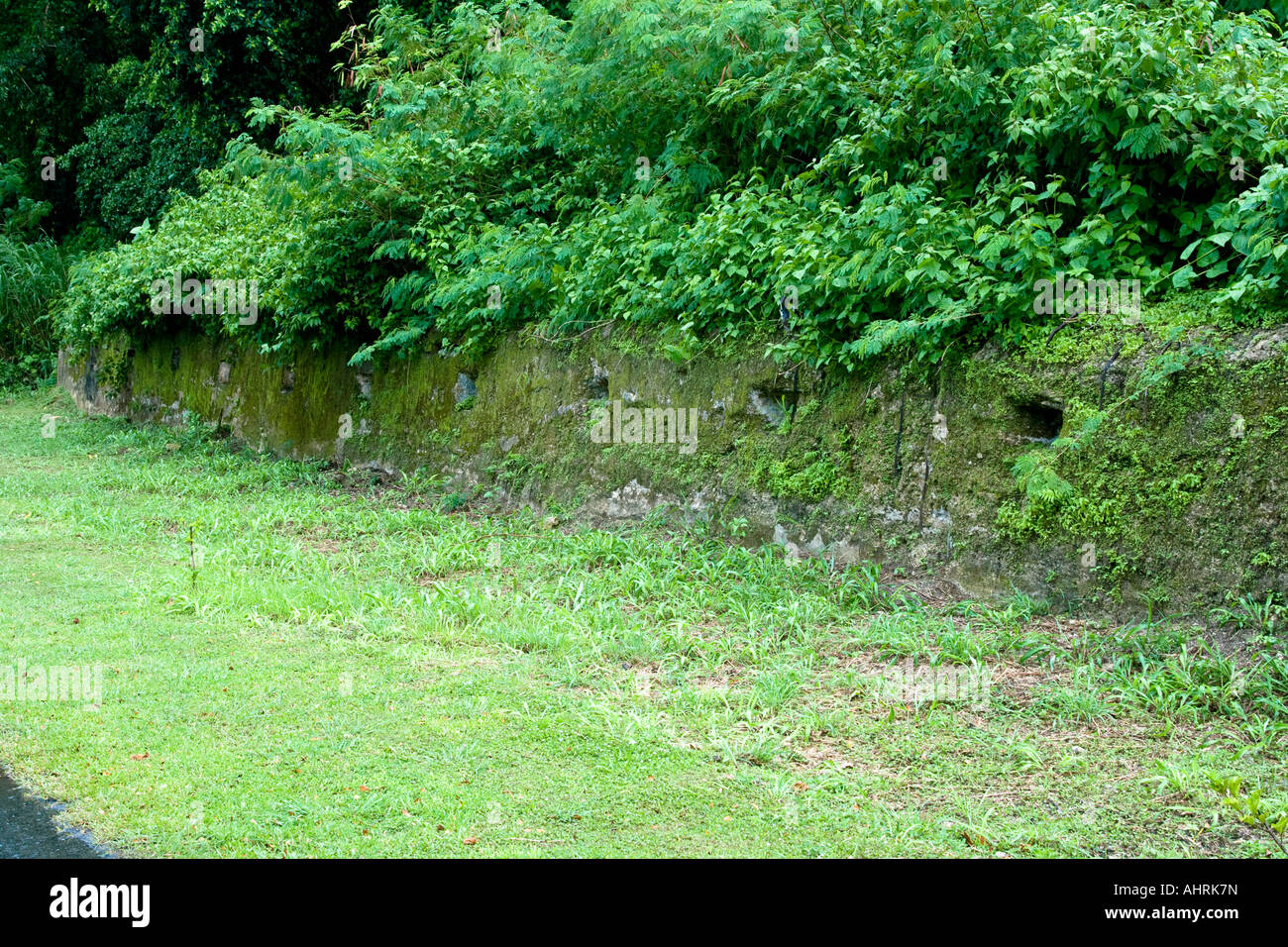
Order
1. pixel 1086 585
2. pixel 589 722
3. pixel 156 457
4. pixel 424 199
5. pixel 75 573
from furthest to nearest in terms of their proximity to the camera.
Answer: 1. pixel 156 457
2. pixel 424 199
3. pixel 75 573
4. pixel 1086 585
5. pixel 589 722

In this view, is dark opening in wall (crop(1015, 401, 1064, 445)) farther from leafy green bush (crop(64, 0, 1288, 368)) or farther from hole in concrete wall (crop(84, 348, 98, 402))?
hole in concrete wall (crop(84, 348, 98, 402))

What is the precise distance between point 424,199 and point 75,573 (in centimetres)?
531

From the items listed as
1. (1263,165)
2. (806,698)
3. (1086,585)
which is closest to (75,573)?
(806,698)

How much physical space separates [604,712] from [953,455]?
2882 millimetres

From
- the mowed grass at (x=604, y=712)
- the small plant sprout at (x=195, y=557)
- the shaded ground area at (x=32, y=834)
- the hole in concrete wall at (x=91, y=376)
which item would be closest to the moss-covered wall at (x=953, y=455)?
the mowed grass at (x=604, y=712)

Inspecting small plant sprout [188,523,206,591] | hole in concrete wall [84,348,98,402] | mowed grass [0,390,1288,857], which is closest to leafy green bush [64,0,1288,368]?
mowed grass [0,390,1288,857]

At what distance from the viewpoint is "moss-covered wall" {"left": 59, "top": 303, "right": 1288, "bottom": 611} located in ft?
17.4

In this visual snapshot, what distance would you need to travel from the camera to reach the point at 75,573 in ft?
24.1

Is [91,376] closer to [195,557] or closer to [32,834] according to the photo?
[195,557]

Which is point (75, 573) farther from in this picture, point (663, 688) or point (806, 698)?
point (806, 698)

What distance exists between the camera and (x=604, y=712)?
4.78 metres

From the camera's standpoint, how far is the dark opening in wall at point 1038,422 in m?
6.14

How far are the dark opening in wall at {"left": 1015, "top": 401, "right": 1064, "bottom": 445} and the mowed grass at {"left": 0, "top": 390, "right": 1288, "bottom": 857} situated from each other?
1037 millimetres

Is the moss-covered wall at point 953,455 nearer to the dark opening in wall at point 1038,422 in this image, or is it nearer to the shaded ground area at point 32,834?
the dark opening in wall at point 1038,422
